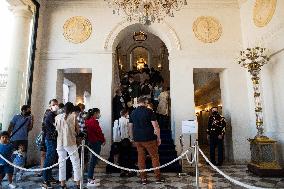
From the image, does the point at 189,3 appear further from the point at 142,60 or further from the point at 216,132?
the point at 142,60

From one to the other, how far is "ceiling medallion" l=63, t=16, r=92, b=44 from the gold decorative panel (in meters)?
4.02

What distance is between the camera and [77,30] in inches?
360

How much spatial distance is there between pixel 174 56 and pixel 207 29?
64.1 inches

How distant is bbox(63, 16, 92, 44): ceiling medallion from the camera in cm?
912

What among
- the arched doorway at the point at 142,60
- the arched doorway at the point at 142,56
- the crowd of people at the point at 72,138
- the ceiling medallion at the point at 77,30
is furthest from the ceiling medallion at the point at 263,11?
the arched doorway at the point at 142,56

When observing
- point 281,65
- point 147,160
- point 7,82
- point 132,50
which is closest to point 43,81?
point 7,82

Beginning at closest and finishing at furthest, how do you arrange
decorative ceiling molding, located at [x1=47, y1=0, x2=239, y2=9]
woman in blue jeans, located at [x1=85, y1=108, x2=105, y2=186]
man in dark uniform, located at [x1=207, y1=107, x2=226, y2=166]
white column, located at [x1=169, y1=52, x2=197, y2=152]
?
1. woman in blue jeans, located at [x1=85, y1=108, x2=105, y2=186]
2. man in dark uniform, located at [x1=207, y1=107, x2=226, y2=166]
3. white column, located at [x1=169, y1=52, x2=197, y2=152]
4. decorative ceiling molding, located at [x1=47, y1=0, x2=239, y2=9]

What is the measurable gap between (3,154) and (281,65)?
735 cm

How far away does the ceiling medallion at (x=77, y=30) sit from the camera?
9.12m

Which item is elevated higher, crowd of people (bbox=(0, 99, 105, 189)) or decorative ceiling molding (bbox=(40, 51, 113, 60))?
decorative ceiling molding (bbox=(40, 51, 113, 60))

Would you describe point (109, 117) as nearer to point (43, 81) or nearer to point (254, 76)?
point (43, 81)

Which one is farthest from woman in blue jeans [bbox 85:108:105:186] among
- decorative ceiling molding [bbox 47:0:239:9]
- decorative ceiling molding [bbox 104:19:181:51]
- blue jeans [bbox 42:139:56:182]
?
decorative ceiling molding [bbox 47:0:239:9]

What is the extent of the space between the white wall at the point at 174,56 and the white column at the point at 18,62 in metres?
0.80

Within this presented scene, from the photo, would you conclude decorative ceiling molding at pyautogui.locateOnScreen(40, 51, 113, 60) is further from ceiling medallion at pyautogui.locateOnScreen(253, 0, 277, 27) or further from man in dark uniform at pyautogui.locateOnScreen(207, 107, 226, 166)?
ceiling medallion at pyautogui.locateOnScreen(253, 0, 277, 27)
